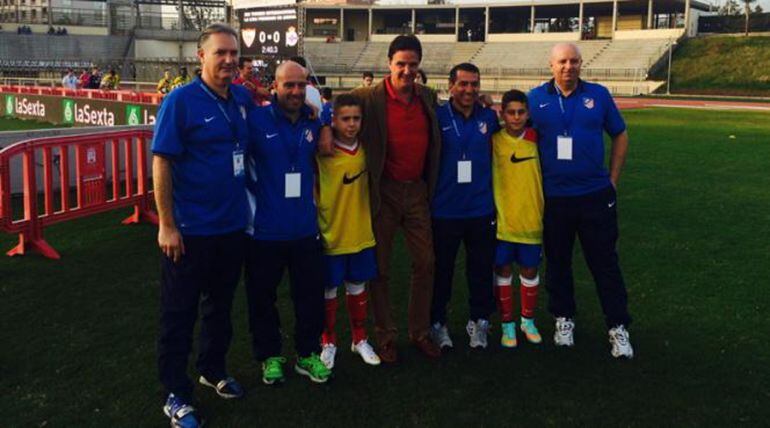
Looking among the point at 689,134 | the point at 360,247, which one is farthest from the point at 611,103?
the point at 689,134

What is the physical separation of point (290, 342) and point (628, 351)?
2.29 meters

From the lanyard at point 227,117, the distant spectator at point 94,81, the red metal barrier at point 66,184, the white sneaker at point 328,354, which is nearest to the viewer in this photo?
the lanyard at point 227,117

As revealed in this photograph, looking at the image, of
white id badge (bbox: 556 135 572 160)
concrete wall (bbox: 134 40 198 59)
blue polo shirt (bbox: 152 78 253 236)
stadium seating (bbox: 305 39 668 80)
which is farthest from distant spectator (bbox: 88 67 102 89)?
concrete wall (bbox: 134 40 198 59)

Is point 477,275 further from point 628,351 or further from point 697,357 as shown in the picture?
point 697,357

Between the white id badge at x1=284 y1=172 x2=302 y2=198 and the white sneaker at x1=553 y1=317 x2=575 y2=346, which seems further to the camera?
the white sneaker at x1=553 y1=317 x2=575 y2=346

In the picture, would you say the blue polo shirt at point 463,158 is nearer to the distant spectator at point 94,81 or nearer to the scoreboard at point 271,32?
the scoreboard at point 271,32

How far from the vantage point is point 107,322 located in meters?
5.03

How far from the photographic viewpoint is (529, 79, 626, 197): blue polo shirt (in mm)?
4426

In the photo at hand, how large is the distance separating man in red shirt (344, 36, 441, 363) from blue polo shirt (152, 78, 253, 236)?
0.92m

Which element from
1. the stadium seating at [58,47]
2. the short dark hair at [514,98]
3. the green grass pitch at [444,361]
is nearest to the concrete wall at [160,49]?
the stadium seating at [58,47]

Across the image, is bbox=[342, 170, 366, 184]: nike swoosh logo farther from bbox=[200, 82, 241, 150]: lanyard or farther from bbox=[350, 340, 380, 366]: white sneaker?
bbox=[350, 340, 380, 366]: white sneaker

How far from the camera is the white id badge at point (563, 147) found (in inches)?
174

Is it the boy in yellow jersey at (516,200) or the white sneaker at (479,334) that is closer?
the boy in yellow jersey at (516,200)

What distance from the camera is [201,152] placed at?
137 inches
